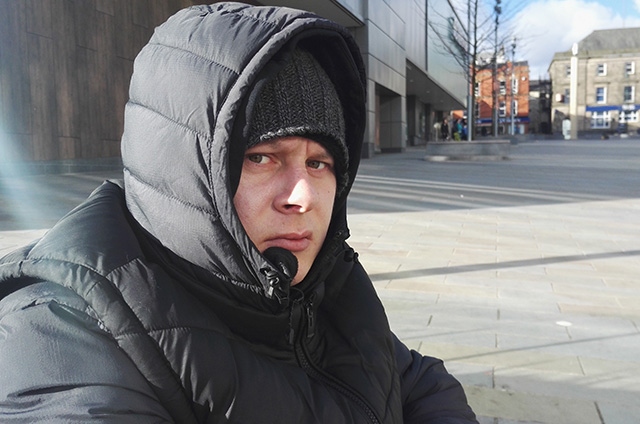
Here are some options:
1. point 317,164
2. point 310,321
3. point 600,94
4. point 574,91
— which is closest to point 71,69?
point 317,164

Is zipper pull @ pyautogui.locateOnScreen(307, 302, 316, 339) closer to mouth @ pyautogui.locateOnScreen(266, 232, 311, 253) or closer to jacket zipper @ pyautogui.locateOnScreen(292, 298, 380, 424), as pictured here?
jacket zipper @ pyautogui.locateOnScreen(292, 298, 380, 424)

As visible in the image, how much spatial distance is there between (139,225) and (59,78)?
12.1 m

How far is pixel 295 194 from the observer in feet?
3.81

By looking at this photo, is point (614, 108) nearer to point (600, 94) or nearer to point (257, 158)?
point (600, 94)

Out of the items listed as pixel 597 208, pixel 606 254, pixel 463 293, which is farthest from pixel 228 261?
pixel 597 208

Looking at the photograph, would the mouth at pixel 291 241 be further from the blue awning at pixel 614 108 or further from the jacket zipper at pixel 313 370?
the blue awning at pixel 614 108

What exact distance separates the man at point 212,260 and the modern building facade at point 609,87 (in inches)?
3064

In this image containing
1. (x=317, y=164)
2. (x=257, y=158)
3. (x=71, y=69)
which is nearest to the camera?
(x=257, y=158)

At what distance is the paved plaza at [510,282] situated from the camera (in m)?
2.81

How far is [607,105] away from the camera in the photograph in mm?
73250

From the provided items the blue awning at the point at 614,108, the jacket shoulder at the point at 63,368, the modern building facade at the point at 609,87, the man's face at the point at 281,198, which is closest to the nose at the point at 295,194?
the man's face at the point at 281,198

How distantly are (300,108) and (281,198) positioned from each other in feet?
0.59

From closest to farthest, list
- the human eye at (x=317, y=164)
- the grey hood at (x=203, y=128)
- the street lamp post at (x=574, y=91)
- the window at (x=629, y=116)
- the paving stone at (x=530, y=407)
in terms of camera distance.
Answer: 1. the grey hood at (x=203, y=128)
2. the human eye at (x=317, y=164)
3. the paving stone at (x=530, y=407)
4. the window at (x=629, y=116)
5. the street lamp post at (x=574, y=91)

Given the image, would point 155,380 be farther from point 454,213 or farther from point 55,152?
point 55,152
